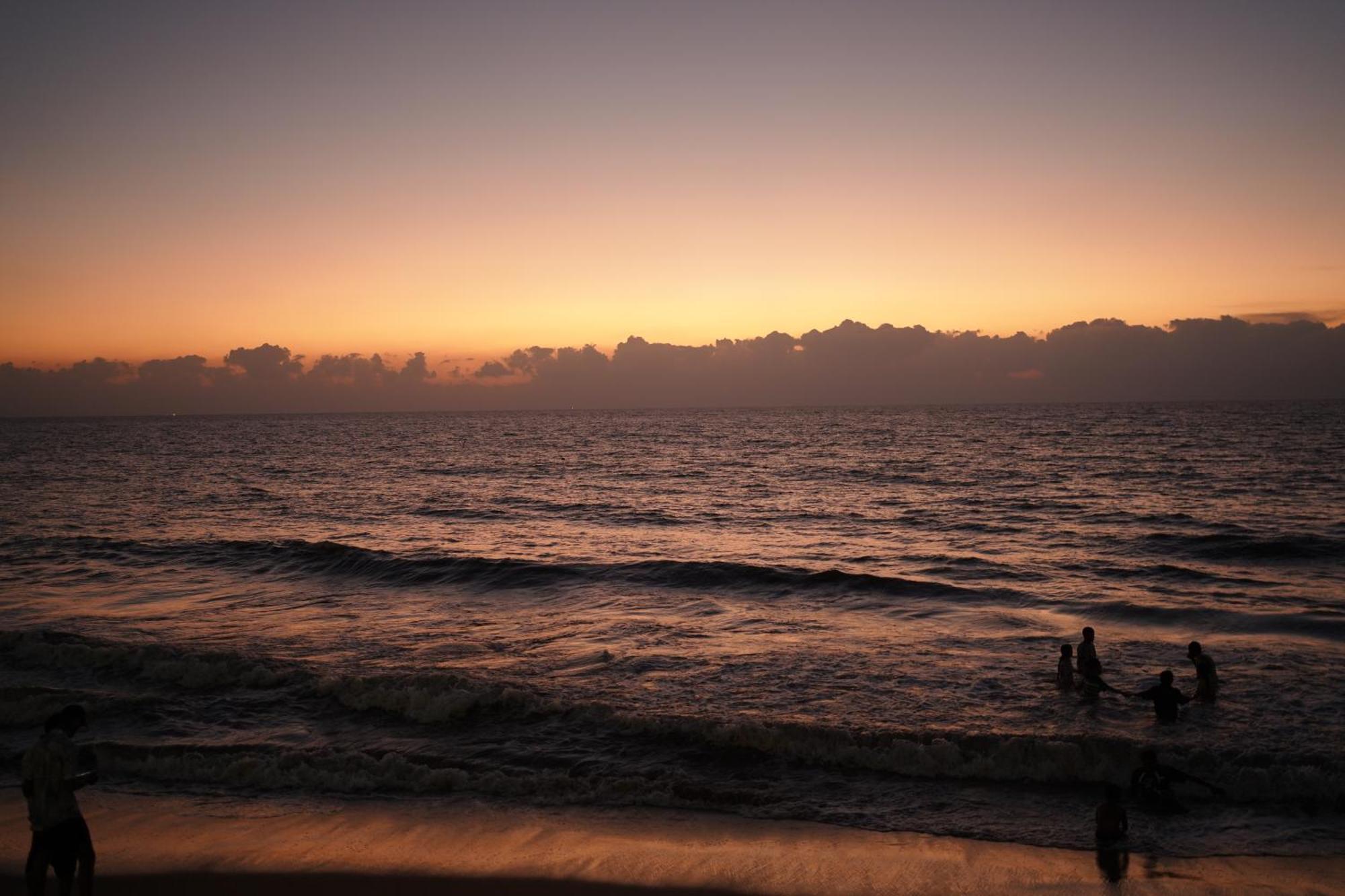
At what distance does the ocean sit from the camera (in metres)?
12.8

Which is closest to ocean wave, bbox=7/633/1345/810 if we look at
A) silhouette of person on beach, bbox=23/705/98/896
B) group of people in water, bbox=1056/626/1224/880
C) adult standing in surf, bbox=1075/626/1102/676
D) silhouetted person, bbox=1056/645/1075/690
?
group of people in water, bbox=1056/626/1224/880

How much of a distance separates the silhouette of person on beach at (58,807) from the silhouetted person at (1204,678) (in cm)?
1739

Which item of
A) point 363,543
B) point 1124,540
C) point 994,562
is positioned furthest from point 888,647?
point 363,543

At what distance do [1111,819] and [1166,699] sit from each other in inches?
218

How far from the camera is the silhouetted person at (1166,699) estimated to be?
48.9 feet

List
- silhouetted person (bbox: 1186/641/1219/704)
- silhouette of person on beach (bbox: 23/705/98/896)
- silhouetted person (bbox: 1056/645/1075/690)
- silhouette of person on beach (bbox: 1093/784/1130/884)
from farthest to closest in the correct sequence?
silhouetted person (bbox: 1056/645/1075/690)
silhouetted person (bbox: 1186/641/1219/704)
silhouette of person on beach (bbox: 1093/784/1130/884)
silhouette of person on beach (bbox: 23/705/98/896)

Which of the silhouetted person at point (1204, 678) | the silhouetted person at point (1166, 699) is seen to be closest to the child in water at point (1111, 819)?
the silhouetted person at point (1166, 699)

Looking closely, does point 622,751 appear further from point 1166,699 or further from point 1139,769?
point 1166,699

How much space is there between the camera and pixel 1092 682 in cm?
1641

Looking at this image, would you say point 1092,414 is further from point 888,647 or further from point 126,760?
point 126,760

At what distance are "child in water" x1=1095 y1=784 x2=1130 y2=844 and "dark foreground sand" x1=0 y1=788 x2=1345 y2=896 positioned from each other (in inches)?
12.8

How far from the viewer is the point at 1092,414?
182 metres

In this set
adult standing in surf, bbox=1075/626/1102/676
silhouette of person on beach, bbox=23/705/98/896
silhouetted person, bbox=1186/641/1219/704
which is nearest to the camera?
silhouette of person on beach, bbox=23/705/98/896

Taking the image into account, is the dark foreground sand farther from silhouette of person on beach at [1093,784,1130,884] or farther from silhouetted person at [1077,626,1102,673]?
silhouetted person at [1077,626,1102,673]
